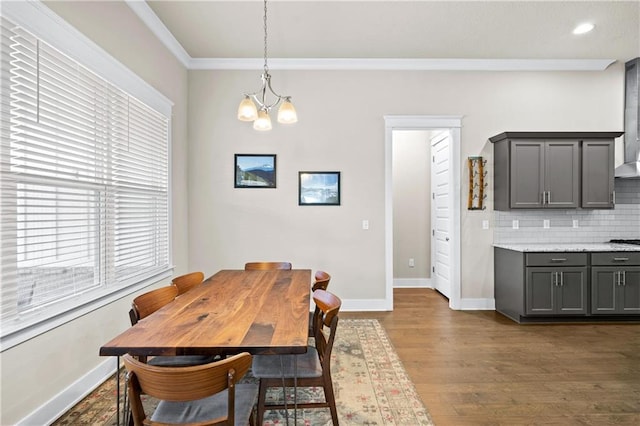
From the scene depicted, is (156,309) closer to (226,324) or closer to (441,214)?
(226,324)

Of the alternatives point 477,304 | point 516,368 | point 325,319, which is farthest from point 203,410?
point 477,304

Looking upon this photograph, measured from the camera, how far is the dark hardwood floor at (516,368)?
2176 mm

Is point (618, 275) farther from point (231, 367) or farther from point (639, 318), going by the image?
point (231, 367)

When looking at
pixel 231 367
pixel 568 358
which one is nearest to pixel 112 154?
pixel 231 367

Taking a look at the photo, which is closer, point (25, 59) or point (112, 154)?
point (25, 59)

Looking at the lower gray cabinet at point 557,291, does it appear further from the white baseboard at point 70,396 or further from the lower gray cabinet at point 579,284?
the white baseboard at point 70,396

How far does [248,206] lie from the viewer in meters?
4.34

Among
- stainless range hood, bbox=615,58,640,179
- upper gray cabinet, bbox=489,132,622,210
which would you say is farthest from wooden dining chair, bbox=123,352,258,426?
stainless range hood, bbox=615,58,640,179

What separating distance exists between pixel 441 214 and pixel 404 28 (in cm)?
268

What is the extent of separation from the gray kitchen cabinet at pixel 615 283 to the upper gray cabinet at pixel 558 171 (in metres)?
0.66

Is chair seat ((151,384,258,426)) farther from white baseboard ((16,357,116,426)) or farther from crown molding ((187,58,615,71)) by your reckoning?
crown molding ((187,58,615,71))

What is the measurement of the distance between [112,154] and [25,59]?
935 millimetres

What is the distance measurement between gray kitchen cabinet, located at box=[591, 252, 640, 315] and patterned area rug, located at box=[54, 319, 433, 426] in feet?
8.47

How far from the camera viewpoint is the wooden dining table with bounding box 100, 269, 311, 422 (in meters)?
1.36
